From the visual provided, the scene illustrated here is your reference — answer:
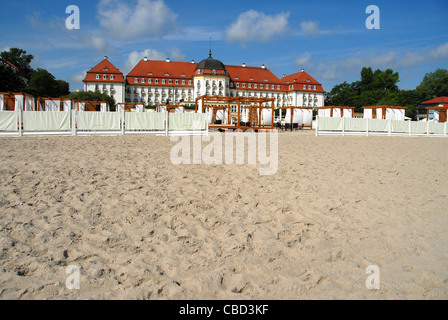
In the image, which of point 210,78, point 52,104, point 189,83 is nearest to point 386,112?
point 52,104

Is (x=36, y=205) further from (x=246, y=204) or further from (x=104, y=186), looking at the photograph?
(x=246, y=204)

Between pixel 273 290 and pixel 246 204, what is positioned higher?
pixel 246 204

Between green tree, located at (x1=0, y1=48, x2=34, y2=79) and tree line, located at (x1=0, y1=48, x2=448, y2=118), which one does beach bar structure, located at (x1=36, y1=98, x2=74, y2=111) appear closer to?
tree line, located at (x1=0, y1=48, x2=448, y2=118)

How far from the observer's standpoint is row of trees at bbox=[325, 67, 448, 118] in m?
86.8

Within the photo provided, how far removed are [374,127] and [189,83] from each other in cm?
7792

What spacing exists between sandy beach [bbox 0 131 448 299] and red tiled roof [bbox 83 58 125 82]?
287 ft

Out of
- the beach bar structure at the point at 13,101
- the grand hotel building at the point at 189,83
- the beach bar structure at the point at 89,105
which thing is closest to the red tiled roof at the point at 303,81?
the grand hotel building at the point at 189,83

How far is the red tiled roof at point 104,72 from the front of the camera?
88.1 meters

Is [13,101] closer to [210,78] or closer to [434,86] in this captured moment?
[210,78]

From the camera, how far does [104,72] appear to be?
294 feet

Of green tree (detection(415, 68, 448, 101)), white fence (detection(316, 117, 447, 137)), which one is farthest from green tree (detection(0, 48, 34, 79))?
green tree (detection(415, 68, 448, 101))

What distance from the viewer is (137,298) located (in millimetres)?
3299
